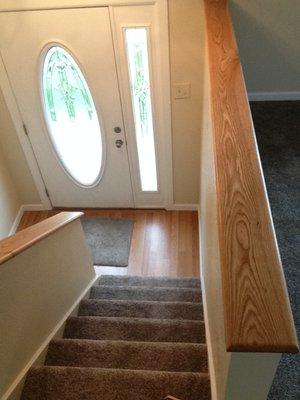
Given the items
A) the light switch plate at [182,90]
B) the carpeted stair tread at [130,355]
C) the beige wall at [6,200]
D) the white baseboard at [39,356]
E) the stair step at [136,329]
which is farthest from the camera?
the beige wall at [6,200]

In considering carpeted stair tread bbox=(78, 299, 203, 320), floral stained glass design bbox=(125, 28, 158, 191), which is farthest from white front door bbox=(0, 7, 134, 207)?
carpeted stair tread bbox=(78, 299, 203, 320)

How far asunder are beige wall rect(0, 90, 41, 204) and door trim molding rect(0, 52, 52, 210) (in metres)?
0.04

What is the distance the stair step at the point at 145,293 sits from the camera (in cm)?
250

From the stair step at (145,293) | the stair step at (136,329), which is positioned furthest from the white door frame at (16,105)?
the stair step at (136,329)

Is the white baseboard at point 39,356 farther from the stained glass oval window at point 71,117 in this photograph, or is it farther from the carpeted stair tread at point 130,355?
the stained glass oval window at point 71,117

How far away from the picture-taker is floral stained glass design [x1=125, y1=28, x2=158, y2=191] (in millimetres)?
2531

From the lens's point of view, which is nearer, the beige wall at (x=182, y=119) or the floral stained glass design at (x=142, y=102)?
the beige wall at (x=182, y=119)

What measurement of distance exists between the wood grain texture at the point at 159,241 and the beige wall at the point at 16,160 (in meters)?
0.22

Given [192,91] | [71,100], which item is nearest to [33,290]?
[71,100]

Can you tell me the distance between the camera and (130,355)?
1784 mm

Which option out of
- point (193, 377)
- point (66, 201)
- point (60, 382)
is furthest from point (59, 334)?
point (66, 201)

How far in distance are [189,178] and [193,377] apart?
2.01 m

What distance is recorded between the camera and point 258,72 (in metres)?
3.37

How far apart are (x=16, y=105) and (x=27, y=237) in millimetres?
1732
